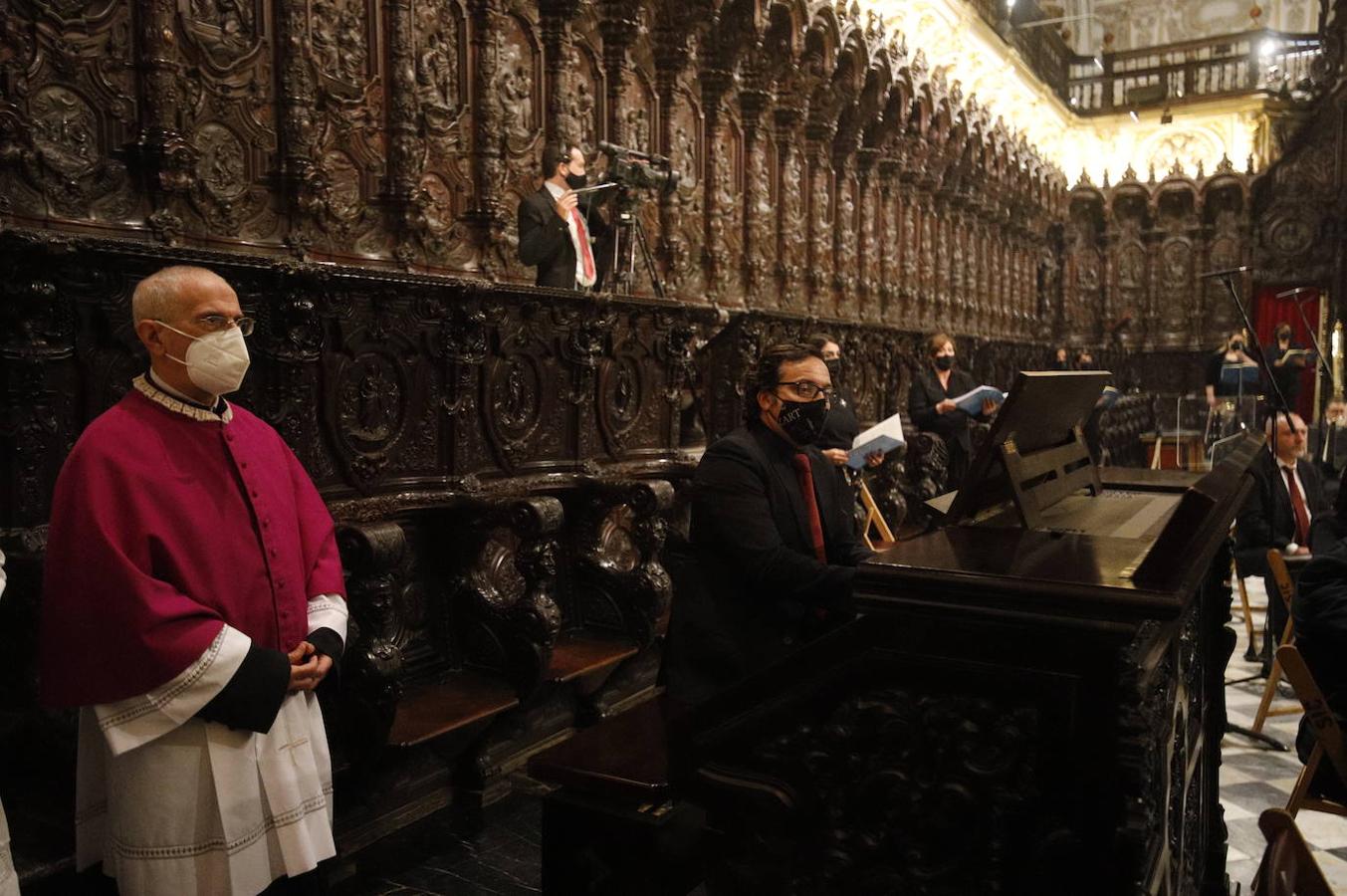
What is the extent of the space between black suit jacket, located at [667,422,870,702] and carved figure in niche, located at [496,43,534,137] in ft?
14.0

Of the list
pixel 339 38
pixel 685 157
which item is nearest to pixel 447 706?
pixel 339 38

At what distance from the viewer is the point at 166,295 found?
2.31m

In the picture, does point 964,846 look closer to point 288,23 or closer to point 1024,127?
point 288,23

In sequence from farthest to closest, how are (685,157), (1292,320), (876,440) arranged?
(1292,320) → (685,157) → (876,440)

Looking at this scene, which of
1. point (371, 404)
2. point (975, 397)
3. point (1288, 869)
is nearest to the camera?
point (1288, 869)

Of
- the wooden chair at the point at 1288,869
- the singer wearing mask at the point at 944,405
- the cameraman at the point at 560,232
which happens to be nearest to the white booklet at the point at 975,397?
the singer wearing mask at the point at 944,405

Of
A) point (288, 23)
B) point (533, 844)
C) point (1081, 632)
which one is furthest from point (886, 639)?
point (288, 23)

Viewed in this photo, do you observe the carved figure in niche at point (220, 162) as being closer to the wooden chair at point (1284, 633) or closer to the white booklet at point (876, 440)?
the white booklet at point (876, 440)

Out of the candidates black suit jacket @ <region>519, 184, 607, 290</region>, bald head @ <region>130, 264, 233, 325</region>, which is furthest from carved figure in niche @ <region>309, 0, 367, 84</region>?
bald head @ <region>130, 264, 233, 325</region>

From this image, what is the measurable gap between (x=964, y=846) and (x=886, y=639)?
1.17ft

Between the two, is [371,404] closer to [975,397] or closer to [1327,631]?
[1327,631]

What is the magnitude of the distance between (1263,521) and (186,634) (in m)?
5.87

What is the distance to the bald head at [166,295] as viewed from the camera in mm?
2293

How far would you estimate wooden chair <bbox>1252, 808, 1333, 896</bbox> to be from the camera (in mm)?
1671
